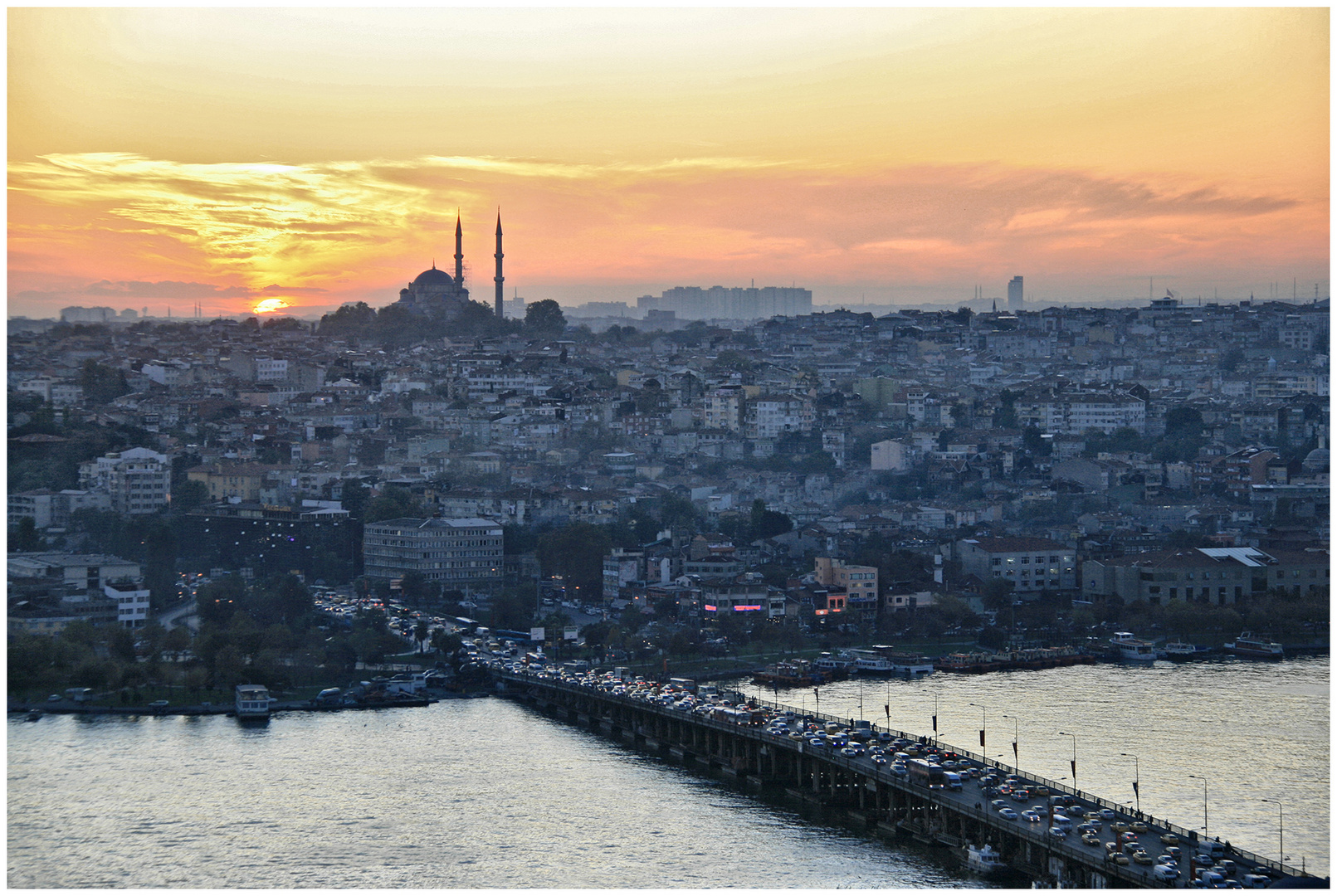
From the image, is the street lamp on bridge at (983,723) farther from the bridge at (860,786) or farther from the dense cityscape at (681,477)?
the dense cityscape at (681,477)

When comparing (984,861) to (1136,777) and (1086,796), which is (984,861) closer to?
(1086,796)

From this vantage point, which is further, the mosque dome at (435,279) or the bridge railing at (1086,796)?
the mosque dome at (435,279)

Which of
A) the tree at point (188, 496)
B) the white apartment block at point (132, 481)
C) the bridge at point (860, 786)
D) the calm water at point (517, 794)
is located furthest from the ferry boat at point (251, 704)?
the white apartment block at point (132, 481)

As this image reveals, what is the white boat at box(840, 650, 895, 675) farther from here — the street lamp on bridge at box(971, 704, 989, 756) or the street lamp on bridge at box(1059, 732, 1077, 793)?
the street lamp on bridge at box(1059, 732, 1077, 793)

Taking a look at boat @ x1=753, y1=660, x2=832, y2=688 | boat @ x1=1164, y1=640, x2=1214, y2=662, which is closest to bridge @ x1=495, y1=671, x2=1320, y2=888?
boat @ x1=753, y1=660, x2=832, y2=688

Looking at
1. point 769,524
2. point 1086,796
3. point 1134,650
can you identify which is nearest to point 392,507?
point 769,524
